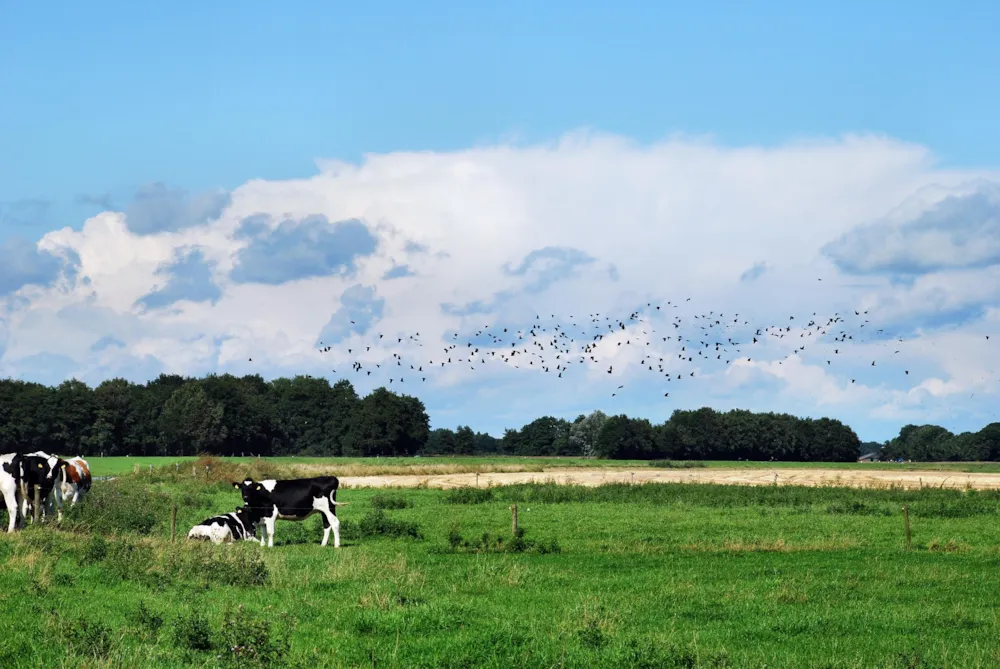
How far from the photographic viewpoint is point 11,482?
100.0 feet

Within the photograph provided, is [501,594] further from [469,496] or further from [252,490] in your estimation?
[469,496]

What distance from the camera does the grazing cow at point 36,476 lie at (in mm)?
30984

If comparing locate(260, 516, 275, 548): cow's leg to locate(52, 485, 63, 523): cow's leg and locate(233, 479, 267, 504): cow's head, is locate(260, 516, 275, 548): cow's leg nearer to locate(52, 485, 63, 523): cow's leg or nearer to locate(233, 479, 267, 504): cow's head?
locate(233, 479, 267, 504): cow's head

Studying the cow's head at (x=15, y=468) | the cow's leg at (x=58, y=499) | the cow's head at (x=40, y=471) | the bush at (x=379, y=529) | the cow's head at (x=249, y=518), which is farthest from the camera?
the bush at (x=379, y=529)

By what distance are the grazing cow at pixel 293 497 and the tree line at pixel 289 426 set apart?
119741mm

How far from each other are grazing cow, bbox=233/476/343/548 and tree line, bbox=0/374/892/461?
119741 millimetres

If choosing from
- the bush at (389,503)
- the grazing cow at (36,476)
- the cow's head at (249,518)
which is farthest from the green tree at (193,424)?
the cow's head at (249,518)

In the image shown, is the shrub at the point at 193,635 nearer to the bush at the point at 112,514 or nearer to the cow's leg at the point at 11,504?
the bush at the point at 112,514

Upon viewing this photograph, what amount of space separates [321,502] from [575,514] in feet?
45.2

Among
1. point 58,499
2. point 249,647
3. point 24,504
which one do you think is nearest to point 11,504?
point 24,504

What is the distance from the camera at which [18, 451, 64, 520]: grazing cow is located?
3098 cm

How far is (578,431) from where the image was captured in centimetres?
18675

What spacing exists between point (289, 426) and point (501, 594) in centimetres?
16115

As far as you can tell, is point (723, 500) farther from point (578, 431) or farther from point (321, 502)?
point (578, 431)
